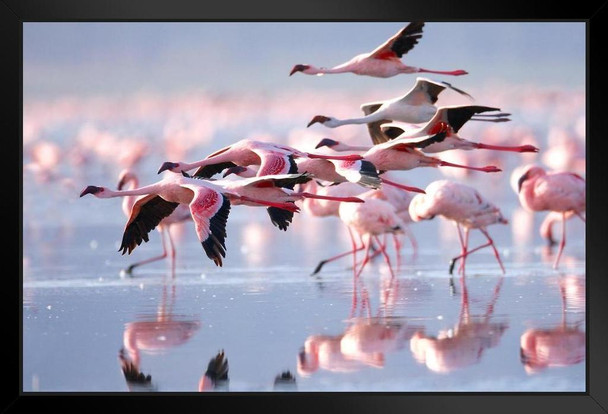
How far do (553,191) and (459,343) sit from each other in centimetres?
374

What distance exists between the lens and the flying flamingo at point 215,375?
5988 millimetres

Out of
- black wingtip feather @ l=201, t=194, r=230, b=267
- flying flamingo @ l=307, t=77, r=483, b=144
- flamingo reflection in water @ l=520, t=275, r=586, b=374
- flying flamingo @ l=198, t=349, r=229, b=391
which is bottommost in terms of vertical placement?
flying flamingo @ l=198, t=349, r=229, b=391

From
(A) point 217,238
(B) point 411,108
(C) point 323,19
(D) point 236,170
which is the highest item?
(C) point 323,19

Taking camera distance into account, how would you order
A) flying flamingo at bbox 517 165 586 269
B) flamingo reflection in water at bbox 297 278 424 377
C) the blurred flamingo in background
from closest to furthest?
flamingo reflection in water at bbox 297 278 424 377 → flying flamingo at bbox 517 165 586 269 → the blurred flamingo in background

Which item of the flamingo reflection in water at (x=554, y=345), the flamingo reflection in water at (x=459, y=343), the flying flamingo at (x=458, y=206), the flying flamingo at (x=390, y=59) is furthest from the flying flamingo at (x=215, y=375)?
the flying flamingo at (x=458, y=206)

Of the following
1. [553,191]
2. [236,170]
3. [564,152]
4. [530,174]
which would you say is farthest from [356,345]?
[564,152]

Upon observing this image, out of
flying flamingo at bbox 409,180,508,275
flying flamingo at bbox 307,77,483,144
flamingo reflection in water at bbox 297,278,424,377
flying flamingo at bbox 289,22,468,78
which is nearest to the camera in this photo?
flamingo reflection in water at bbox 297,278,424,377

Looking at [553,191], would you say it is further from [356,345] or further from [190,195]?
[190,195]

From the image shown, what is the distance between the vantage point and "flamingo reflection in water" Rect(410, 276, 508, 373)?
6.13 meters

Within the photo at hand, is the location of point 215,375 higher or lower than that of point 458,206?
lower

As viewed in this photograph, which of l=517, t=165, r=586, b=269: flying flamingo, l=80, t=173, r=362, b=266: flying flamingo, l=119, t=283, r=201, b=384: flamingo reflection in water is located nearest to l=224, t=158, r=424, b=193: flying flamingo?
l=80, t=173, r=362, b=266: flying flamingo

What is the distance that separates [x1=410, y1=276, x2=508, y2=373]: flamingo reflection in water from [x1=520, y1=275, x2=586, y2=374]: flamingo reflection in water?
0.56ft

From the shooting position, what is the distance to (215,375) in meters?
6.12

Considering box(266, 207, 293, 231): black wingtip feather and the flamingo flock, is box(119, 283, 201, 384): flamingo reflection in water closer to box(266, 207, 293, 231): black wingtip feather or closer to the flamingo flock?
the flamingo flock
